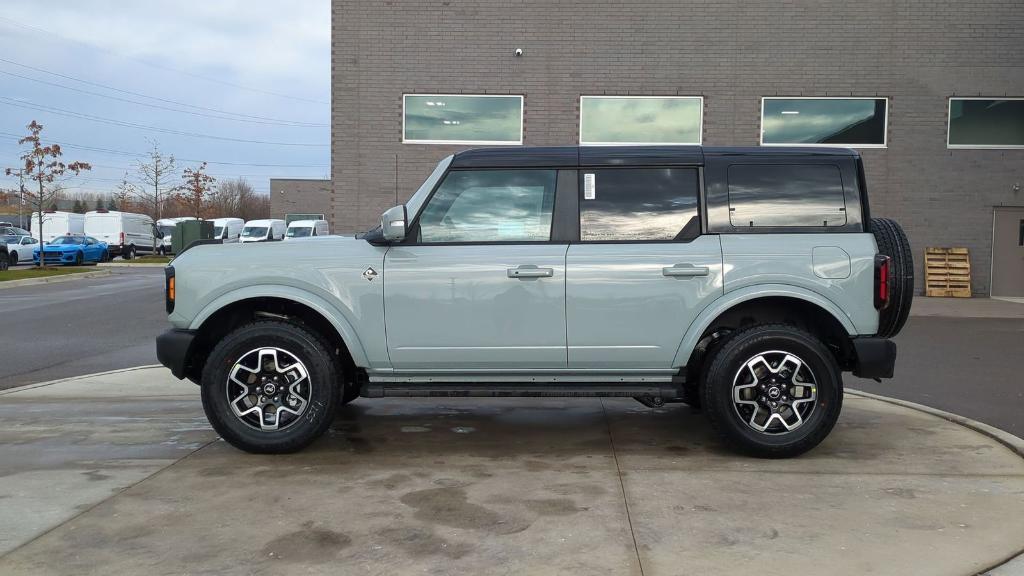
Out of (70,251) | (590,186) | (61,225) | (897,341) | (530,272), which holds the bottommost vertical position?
(897,341)

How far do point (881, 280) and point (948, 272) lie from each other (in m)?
15.5

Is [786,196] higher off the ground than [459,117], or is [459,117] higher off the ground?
[459,117]

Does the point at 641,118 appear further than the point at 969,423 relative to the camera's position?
Yes

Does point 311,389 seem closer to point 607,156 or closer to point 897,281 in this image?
point 607,156

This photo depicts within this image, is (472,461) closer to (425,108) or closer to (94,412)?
(94,412)

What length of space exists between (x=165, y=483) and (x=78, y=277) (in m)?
24.6

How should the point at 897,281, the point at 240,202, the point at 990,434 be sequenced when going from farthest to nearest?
the point at 240,202 < the point at 990,434 < the point at 897,281

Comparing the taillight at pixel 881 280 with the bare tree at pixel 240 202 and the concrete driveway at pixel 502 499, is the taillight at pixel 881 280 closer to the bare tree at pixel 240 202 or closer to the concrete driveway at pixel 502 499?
the concrete driveway at pixel 502 499

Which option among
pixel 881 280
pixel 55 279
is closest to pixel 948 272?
pixel 881 280

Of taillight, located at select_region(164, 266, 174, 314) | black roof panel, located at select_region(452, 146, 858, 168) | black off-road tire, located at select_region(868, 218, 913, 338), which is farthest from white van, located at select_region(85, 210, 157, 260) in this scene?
black off-road tire, located at select_region(868, 218, 913, 338)

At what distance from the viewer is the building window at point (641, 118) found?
18.6 meters

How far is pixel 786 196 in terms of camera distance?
17.6ft

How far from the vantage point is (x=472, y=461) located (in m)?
5.22

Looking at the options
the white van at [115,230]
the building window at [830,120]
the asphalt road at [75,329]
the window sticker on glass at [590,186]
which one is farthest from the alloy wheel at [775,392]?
the white van at [115,230]
